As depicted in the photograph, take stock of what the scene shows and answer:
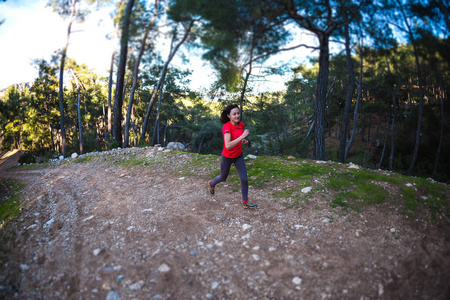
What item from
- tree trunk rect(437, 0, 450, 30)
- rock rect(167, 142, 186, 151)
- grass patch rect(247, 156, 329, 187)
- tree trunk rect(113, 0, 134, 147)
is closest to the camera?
grass patch rect(247, 156, 329, 187)

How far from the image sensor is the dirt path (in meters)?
2.60

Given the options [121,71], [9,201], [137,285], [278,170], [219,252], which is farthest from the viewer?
[121,71]

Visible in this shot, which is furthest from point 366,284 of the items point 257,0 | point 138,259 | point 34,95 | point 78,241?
point 34,95


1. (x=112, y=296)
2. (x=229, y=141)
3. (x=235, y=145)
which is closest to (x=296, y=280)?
(x=112, y=296)

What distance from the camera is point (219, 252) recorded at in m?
3.24

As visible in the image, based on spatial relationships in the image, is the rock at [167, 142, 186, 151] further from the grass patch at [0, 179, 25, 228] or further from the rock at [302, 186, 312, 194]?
the rock at [302, 186, 312, 194]

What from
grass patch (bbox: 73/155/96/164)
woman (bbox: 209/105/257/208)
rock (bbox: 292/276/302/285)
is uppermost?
woman (bbox: 209/105/257/208)

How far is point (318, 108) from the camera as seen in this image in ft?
28.8

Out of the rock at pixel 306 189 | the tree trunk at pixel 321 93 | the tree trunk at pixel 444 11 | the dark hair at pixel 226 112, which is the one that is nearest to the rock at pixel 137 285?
the dark hair at pixel 226 112

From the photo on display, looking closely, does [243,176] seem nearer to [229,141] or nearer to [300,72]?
[229,141]

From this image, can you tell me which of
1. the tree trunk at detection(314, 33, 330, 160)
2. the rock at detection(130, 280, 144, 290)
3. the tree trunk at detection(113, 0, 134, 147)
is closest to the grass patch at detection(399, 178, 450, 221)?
the tree trunk at detection(314, 33, 330, 160)

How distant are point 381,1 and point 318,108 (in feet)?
13.2

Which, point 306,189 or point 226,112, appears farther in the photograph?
point 306,189

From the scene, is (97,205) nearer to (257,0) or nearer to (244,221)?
(244,221)
